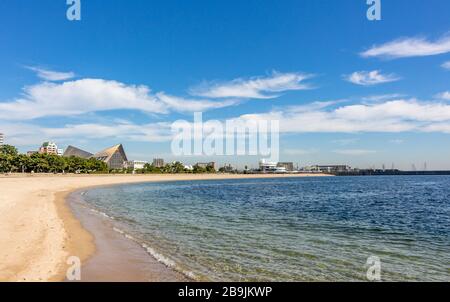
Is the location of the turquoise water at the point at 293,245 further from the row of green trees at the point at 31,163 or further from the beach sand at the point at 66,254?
the row of green trees at the point at 31,163

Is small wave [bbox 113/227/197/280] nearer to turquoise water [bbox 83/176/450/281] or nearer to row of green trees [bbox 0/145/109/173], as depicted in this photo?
turquoise water [bbox 83/176/450/281]

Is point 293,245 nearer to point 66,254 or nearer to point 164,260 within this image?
point 164,260

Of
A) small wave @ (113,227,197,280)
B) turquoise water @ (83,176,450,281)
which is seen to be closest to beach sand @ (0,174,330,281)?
small wave @ (113,227,197,280)

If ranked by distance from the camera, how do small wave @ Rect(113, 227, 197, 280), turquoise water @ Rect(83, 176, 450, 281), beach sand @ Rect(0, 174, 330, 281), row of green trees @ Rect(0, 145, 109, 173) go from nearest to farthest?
beach sand @ Rect(0, 174, 330, 281), small wave @ Rect(113, 227, 197, 280), turquoise water @ Rect(83, 176, 450, 281), row of green trees @ Rect(0, 145, 109, 173)

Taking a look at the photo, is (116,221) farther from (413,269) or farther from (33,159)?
(33,159)

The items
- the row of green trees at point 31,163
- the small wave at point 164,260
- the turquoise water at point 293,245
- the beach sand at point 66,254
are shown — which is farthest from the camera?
the row of green trees at point 31,163

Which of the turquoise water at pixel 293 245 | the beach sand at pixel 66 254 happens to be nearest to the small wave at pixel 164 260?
the turquoise water at pixel 293 245

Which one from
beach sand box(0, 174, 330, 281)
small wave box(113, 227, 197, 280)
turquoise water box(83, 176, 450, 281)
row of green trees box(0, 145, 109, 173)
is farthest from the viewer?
row of green trees box(0, 145, 109, 173)

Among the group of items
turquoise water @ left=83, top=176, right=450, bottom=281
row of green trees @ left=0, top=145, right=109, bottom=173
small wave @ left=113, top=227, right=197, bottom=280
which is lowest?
turquoise water @ left=83, top=176, right=450, bottom=281

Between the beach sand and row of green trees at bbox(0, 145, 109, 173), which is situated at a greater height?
row of green trees at bbox(0, 145, 109, 173)
